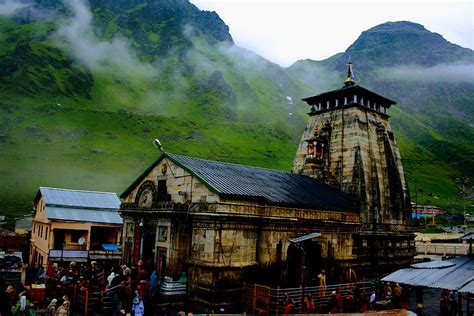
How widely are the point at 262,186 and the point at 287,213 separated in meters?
2.81

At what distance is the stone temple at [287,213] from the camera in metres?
22.8

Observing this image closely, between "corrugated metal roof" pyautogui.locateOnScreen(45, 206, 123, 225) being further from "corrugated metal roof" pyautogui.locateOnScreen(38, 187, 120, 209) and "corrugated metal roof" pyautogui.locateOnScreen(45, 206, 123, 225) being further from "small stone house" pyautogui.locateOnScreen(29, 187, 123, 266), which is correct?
"corrugated metal roof" pyautogui.locateOnScreen(38, 187, 120, 209)

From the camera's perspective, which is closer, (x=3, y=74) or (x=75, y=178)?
(x=75, y=178)

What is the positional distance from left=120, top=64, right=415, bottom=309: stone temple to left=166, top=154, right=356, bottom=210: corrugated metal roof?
121mm

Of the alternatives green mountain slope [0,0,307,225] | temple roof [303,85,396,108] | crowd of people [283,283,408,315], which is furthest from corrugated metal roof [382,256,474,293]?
green mountain slope [0,0,307,225]

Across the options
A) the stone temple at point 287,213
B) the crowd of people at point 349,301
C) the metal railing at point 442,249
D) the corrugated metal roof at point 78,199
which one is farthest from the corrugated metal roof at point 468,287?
the corrugated metal roof at point 78,199

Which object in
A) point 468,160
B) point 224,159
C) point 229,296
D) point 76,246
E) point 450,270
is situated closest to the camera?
point 450,270

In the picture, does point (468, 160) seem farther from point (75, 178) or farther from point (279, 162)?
point (75, 178)

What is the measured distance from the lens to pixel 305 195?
1156 inches

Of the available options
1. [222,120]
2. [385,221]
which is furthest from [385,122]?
[222,120]

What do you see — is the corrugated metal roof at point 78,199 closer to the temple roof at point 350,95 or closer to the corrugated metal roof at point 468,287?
the temple roof at point 350,95

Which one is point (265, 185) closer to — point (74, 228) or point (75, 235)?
point (74, 228)

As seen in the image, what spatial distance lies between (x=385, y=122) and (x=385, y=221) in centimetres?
1090

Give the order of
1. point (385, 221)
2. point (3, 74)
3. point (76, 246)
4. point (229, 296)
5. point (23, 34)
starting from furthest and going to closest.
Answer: point (23, 34)
point (3, 74)
point (76, 246)
point (385, 221)
point (229, 296)
